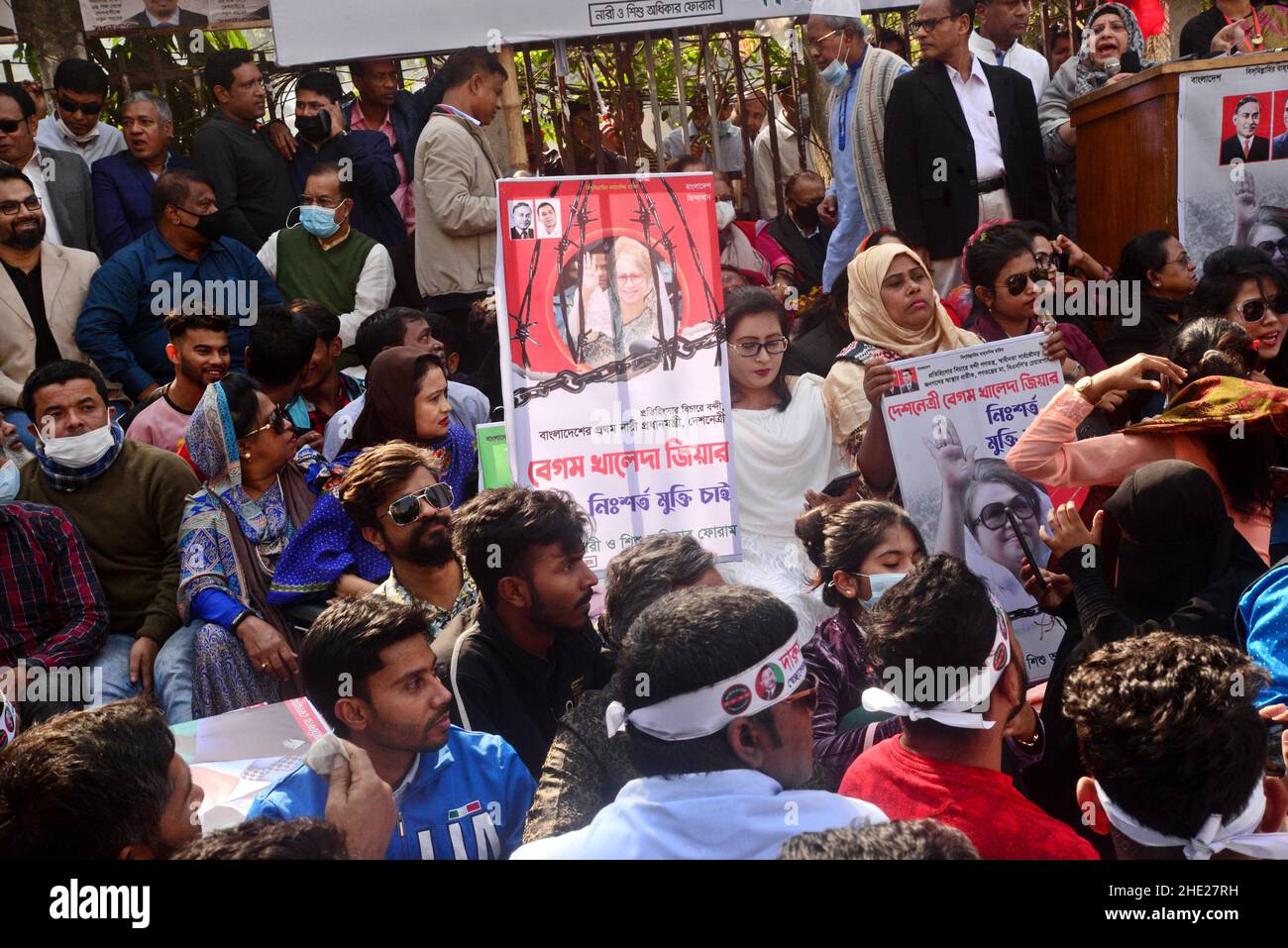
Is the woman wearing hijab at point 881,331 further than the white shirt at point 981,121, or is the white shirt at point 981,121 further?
the white shirt at point 981,121

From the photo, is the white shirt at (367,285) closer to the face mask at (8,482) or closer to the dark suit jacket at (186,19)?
the face mask at (8,482)

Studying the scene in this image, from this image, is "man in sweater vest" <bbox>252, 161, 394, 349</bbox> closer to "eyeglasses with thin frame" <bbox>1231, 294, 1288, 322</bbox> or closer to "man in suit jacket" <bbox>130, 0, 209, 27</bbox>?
"man in suit jacket" <bbox>130, 0, 209, 27</bbox>

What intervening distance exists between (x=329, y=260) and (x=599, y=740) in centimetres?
315

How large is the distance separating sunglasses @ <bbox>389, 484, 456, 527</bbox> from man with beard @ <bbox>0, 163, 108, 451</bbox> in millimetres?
2033

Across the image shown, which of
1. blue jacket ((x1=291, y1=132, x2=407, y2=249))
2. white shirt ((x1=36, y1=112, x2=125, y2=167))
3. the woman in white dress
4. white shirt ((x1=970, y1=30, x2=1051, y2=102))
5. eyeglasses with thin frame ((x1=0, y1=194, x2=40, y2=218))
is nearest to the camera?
the woman in white dress

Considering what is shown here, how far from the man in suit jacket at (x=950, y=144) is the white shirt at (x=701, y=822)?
10.6ft

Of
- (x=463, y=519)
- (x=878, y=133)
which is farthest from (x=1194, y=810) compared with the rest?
(x=878, y=133)

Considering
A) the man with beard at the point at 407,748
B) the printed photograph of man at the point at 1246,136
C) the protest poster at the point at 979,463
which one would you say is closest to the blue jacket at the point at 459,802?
the man with beard at the point at 407,748

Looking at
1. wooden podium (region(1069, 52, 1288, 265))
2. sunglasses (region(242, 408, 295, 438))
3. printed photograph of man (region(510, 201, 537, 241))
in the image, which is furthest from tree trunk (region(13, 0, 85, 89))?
wooden podium (region(1069, 52, 1288, 265))

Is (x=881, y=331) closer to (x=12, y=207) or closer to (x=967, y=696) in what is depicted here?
(x=967, y=696)

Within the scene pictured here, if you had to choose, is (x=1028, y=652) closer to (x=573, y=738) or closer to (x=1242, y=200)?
(x=573, y=738)

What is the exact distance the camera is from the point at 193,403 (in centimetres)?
489

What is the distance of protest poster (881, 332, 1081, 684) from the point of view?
4145 millimetres

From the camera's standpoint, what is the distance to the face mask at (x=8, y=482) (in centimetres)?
426
